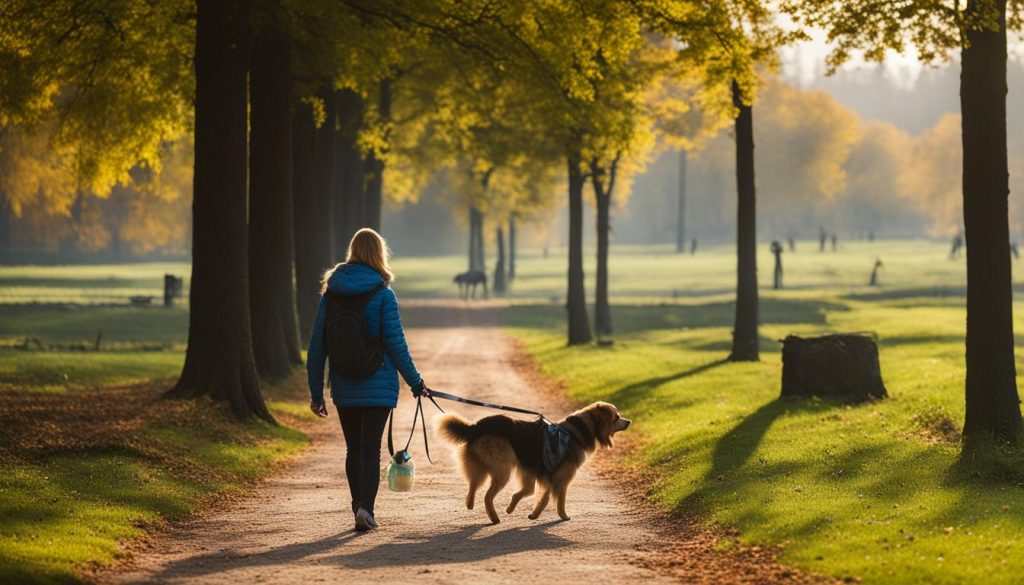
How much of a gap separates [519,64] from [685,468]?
29.4 ft

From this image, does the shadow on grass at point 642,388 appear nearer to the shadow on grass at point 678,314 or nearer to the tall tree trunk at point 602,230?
the tall tree trunk at point 602,230

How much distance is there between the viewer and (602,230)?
135 feet

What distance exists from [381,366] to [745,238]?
58.0 ft

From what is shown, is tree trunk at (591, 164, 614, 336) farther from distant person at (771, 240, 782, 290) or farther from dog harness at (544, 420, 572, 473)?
distant person at (771, 240, 782, 290)

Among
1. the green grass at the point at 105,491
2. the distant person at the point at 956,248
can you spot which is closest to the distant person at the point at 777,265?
the distant person at the point at 956,248

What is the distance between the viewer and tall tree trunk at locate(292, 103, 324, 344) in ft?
98.0

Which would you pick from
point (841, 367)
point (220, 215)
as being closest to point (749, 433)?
point (841, 367)

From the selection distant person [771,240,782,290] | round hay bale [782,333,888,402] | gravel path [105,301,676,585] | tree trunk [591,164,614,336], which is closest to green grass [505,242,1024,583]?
round hay bale [782,333,888,402]

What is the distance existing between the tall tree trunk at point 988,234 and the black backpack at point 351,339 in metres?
6.59

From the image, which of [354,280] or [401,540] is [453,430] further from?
[354,280]

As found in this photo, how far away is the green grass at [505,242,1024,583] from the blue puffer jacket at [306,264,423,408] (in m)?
3.18

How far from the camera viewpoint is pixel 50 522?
11078 millimetres

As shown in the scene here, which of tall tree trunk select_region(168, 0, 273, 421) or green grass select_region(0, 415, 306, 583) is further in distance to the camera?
tall tree trunk select_region(168, 0, 273, 421)

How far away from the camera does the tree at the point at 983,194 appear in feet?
45.0
